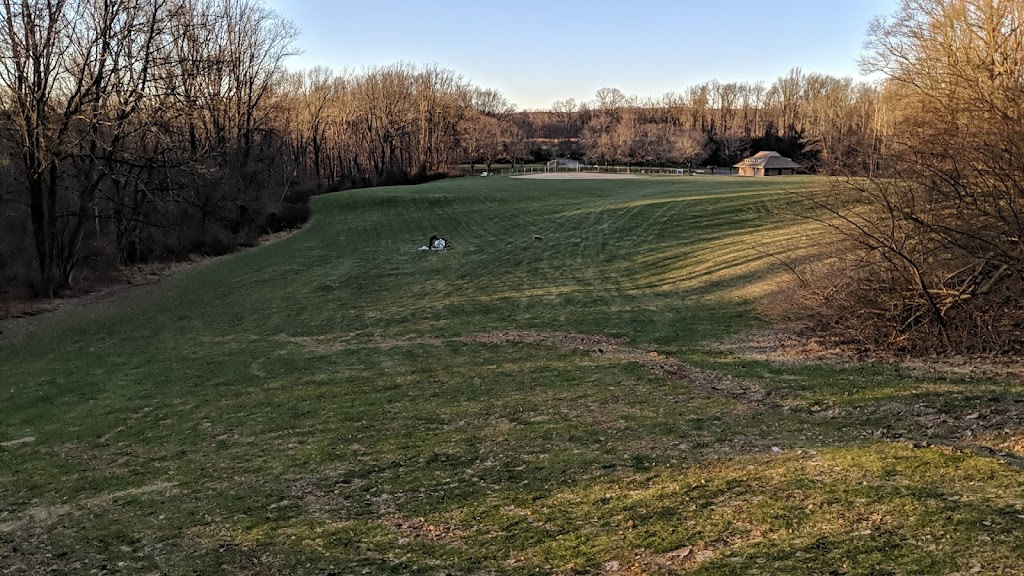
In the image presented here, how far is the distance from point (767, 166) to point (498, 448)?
88711 millimetres

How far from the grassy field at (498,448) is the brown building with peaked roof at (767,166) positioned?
7467cm

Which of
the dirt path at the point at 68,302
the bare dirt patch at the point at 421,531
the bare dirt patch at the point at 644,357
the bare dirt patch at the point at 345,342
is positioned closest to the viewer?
the bare dirt patch at the point at 421,531

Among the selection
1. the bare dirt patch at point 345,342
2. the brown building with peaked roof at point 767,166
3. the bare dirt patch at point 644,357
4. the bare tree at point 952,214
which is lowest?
the bare dirt patch at point 345,342

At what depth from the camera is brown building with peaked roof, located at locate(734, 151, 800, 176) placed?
284 ft

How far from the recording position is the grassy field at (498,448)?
488cm

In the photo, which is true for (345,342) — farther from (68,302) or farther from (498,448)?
(68,302)

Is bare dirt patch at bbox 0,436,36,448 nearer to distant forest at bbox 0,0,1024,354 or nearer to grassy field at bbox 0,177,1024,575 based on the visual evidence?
grassy field at bbox 0,177,1024,575

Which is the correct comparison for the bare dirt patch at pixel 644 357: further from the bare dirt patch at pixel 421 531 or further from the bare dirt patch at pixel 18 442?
the bare dirt patch at pixel 18 442

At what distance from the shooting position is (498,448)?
7586mm

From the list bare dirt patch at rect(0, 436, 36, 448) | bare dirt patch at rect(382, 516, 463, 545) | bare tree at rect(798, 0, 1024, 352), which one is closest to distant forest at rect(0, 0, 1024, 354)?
bare tree at rect(798, 0, 1024, 352)

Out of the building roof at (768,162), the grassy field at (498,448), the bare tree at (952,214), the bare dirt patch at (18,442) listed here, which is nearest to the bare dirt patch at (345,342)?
the grassy field at (498,448)

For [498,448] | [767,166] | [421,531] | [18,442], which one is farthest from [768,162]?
[421,531]

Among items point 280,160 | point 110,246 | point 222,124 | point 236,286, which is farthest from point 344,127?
point 236,286

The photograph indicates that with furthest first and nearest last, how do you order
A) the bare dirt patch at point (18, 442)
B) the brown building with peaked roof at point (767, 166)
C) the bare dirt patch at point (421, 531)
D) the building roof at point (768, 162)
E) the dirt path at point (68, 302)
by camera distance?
the building roof at point (768, 162) < the brown building with peaked roof at point (767, 166) < the dirt path at point (68, 302) < the bare dirt patch at point (18, 442) < the bare dirt patch at point (421, 531)
